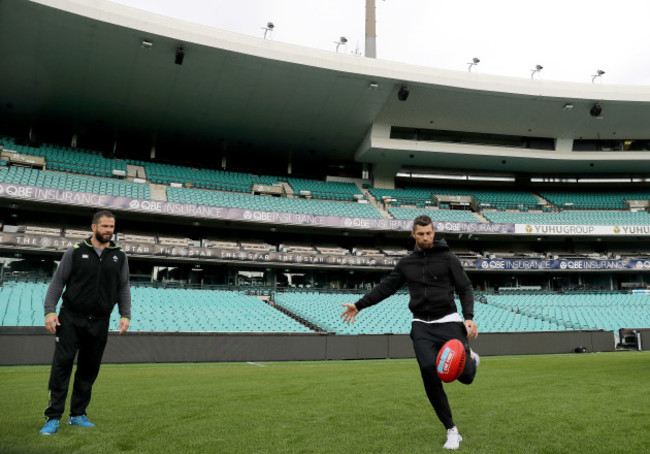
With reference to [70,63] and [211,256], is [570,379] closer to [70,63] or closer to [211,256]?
[211,256]

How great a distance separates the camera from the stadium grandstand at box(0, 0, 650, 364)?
2498cm

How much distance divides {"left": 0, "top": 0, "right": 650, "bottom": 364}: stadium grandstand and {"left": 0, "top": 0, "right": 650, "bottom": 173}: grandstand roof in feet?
0.46

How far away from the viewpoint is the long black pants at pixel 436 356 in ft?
13.6

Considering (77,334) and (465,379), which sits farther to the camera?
(77,334)

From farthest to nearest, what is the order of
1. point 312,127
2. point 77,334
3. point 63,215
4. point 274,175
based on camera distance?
point 274,175, point 312,127, point 63,215, point 77,334

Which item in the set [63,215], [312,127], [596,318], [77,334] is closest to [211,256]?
[63,215]

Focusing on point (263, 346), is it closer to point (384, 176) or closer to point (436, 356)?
point (436, 356)

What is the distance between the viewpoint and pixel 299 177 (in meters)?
43.2

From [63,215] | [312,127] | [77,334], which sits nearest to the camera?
[77,334]

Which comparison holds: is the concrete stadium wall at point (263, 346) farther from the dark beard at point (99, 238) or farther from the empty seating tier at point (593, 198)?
the empty seating tier at point (593, 198)

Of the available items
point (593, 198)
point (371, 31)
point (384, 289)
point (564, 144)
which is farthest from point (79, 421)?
point (593, 198)

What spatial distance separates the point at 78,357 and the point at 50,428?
651 millimetres

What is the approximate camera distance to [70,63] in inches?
1051

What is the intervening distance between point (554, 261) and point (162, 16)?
103 feet
